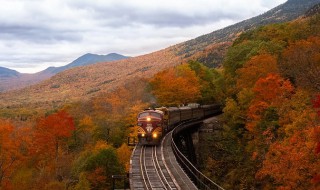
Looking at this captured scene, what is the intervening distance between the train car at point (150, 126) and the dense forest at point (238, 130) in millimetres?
9723

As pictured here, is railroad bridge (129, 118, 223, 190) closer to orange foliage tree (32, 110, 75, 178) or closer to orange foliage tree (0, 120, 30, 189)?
orange foliage tree (0, 120, 30, 189)

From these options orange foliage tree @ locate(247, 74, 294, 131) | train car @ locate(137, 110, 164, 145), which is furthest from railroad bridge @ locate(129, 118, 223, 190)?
orange foliage tree @ locate(247, 74, 294, 131)

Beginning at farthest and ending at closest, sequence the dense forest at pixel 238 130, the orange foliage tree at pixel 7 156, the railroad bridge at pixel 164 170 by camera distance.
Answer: the orange foliage tree at pixel 7 156 < the dense forest at pixel 238 130 < the railroad bridge at pixel 164 170

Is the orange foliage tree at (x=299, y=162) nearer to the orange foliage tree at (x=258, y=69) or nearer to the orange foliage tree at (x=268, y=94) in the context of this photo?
the orange foliage tree at (x=268, y=94)

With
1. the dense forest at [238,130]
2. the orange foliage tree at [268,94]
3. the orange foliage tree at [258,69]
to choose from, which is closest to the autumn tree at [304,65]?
the dense forest at [238,130]

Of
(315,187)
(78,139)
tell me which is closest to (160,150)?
(315,187)

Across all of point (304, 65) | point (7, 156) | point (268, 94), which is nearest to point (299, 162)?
point (268, 94)

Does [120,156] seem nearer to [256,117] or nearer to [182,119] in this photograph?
[182,119]

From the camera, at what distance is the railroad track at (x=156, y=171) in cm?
2431

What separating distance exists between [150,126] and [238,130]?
19.6 metres

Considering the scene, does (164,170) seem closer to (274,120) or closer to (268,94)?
(274,120)

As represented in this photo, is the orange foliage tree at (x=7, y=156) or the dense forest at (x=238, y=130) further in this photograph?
the orange foliage tree at (x=7, y=156)

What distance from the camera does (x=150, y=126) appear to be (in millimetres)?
37531

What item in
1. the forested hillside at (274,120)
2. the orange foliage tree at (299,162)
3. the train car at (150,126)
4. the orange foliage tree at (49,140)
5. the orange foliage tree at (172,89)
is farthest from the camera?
the orange foliage tree at (172,89)
